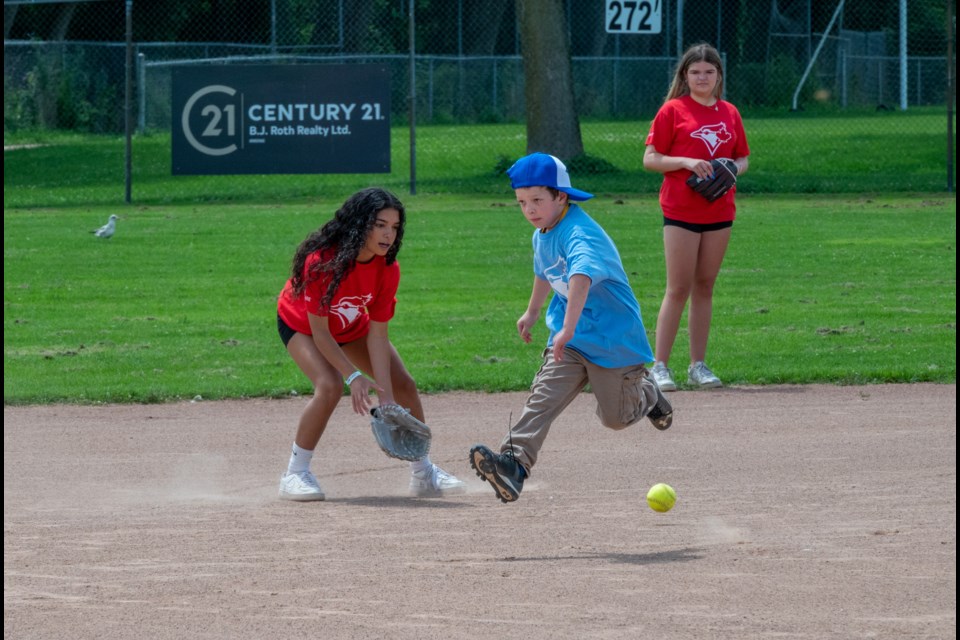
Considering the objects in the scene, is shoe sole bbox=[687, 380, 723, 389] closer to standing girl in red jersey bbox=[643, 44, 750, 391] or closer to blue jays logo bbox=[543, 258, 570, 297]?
standing girl in red jersey bbox=[643, 44, 750, 391]

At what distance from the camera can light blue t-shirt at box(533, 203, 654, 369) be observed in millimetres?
5910

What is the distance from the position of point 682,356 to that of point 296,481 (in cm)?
460

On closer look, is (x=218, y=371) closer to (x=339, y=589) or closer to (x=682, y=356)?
(x=682, y=356)

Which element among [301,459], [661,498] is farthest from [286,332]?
[661,498]

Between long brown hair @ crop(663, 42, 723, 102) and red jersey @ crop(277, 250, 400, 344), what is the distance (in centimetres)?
321

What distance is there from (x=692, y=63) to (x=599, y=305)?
337 cm

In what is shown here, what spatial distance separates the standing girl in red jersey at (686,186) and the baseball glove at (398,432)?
115 inches

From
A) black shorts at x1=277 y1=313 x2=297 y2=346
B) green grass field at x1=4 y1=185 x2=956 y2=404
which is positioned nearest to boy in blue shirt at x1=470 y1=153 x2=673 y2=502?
black shorts at x1=277 y1=313 x2=297 y2=346

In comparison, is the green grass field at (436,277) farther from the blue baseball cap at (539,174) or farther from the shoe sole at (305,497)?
the blue baseball cap at (539,174)

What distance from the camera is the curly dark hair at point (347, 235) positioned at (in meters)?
6.15

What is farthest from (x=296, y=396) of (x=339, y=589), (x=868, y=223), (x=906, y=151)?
(x=906, y=151)

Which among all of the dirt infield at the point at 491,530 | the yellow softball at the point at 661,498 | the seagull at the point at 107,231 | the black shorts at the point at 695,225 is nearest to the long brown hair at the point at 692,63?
the black shorts at the point at 695,225

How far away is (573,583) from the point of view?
4.97 meters

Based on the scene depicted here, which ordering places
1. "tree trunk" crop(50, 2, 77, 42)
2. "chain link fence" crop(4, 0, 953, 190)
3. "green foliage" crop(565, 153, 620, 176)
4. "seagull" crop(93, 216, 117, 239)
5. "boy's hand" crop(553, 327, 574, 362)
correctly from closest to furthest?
"boy's hand" crop(553, 327, 574, 362)
"seagull" crop(93, 216, 117, 239)
"green foliage" crop(565, 153, 620, 176)
"chain link fence" crop(4, 0, 953, 190)
"tree trunk" crop(50, 2, 77, 42)
